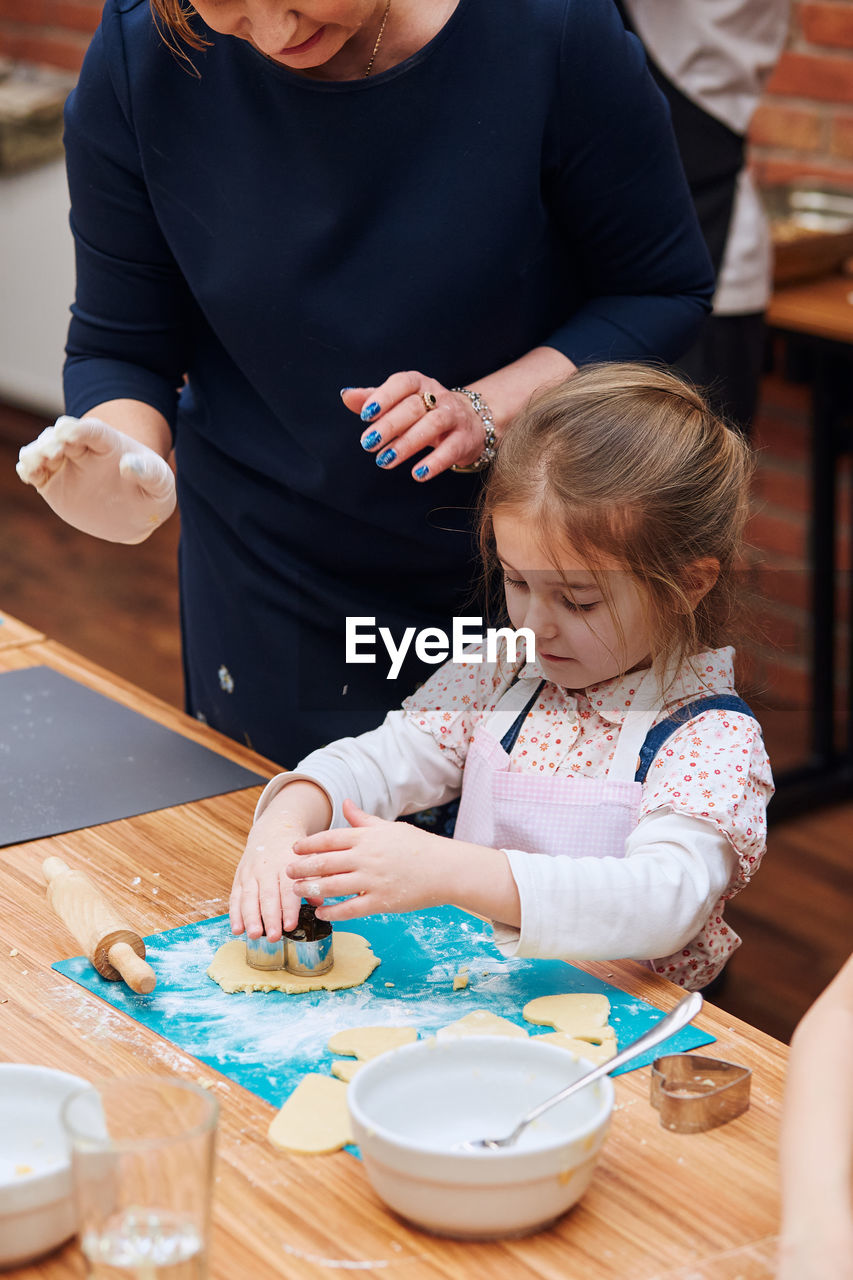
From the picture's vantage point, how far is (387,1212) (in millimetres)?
755

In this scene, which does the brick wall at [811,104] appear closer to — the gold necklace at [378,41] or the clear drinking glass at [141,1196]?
the gold necklace at [378,41]

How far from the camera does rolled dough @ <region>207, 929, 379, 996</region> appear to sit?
980 mm

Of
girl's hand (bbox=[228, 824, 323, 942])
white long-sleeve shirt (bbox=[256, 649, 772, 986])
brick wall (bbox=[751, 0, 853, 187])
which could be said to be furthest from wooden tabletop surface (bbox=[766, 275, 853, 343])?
girl's hand (bbox=[228, 824, 323, 942])

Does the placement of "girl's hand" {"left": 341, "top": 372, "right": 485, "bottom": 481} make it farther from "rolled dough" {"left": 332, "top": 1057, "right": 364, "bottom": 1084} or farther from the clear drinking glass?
the clear drinking glass

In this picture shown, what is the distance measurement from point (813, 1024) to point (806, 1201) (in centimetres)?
12

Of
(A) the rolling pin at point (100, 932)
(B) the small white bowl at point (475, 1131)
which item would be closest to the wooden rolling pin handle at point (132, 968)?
(A) the rolling pin at point (100, 932)

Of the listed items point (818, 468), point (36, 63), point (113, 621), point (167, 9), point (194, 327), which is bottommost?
point (113, 621)

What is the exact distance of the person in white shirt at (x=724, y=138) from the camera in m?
2.20

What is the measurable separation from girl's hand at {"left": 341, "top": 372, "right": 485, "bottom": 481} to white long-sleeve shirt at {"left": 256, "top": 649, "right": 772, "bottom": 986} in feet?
0.71

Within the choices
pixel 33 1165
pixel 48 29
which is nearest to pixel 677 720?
pixel 33 1165

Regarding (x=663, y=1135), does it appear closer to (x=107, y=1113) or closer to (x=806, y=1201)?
(x=806, y=1201)

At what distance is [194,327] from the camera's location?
1.51 meters

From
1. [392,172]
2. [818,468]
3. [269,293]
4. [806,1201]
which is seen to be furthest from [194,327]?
[818,468]

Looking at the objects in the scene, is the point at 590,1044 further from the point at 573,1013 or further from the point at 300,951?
the point at 300,951
